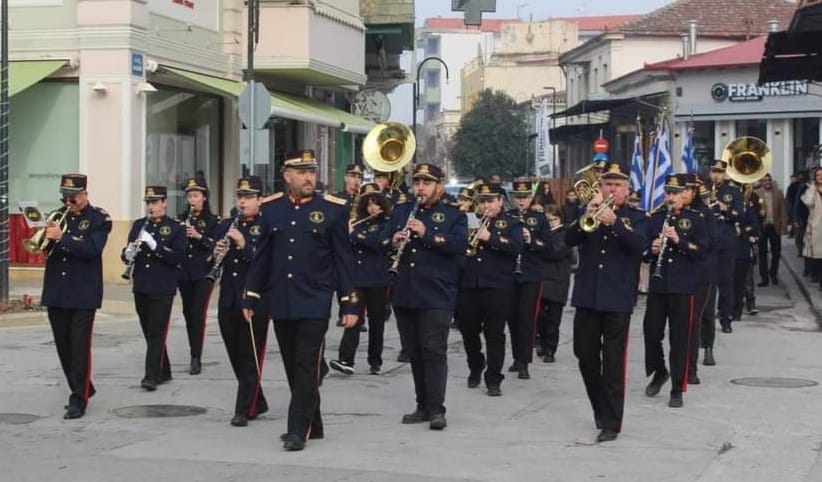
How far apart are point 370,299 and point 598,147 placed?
92.8ft

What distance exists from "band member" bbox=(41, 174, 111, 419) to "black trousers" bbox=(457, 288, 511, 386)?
3.03 metres

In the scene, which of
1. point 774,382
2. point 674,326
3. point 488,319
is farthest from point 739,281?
point 488,319

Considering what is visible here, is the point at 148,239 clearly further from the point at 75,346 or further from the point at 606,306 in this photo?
the point at 606,306

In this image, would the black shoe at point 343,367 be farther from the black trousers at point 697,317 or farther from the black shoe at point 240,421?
the black trousers at point 697,317

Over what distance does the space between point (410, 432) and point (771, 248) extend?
1524cm

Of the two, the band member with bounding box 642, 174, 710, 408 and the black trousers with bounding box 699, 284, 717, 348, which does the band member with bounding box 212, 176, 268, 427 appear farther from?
the black trousers with bounding box 699, 284, 717, 348

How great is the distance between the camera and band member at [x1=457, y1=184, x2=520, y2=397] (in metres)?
12.1

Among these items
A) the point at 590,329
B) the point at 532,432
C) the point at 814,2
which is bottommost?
the point at 532,432

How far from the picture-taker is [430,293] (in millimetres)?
10602

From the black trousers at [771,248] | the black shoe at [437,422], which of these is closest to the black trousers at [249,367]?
Result: the black shoe at [437,422]

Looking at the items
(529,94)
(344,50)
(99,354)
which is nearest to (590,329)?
(99,354)

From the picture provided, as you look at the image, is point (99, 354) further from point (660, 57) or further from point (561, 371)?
point (660, 57)

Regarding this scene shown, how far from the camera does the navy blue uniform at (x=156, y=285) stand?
40.1 feet

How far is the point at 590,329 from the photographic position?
10.2 m
